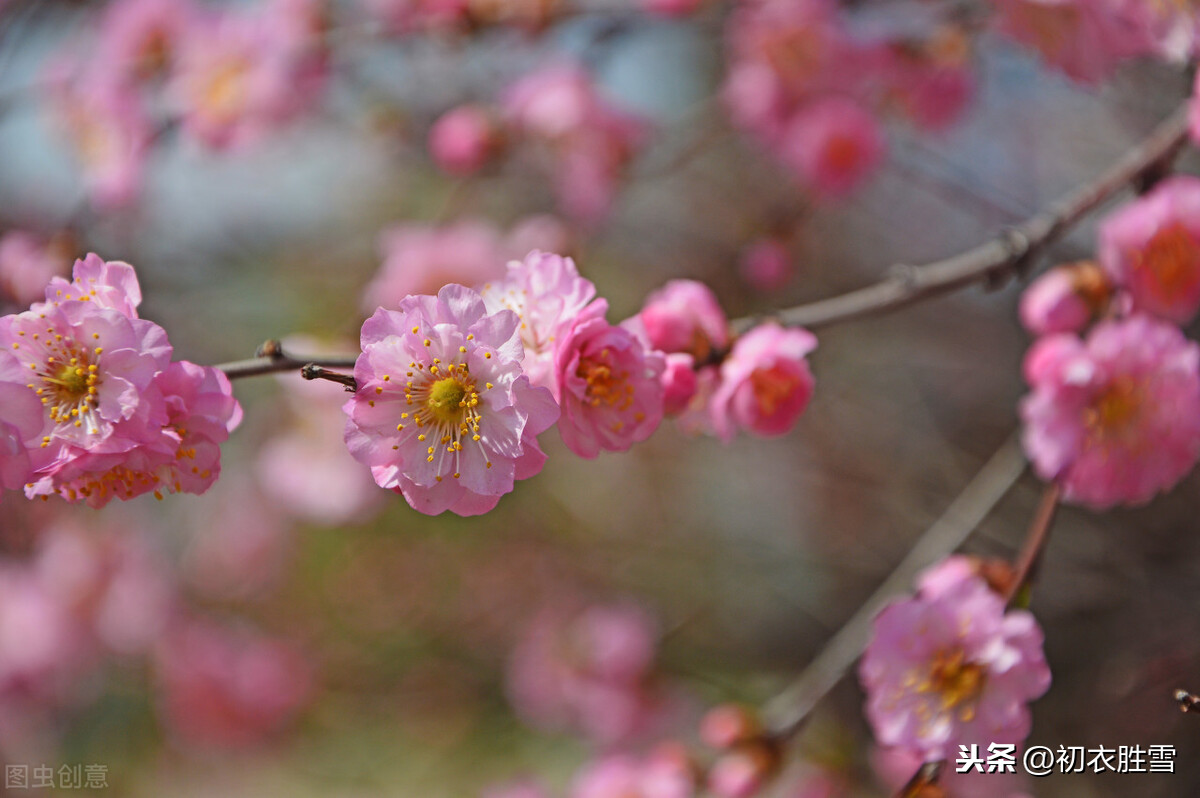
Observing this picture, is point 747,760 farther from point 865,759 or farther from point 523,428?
point 865,759

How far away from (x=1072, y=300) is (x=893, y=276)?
22 centimetres

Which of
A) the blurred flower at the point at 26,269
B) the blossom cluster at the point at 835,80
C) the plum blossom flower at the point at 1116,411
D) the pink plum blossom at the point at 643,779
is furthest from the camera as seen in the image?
the blossom cluster at the point at 835,80

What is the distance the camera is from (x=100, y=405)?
22.0 inches

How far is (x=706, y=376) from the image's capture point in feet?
2.43

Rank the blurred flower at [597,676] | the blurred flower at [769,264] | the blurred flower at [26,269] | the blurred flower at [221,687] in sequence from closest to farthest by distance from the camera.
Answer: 1. the blurred flower at [26,269]
2. the blurred flower at [769,264]
3. the blurred flower at [597,676]
4. the blurred flower at [221,687]

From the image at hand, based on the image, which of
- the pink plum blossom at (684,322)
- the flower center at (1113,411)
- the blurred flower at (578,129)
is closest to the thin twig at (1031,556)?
the flower center at (1113,411)

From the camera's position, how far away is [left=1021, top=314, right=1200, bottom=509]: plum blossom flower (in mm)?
846

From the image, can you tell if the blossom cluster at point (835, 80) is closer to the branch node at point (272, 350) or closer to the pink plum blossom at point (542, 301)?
A: the pink plum blossom at point (542, 301)

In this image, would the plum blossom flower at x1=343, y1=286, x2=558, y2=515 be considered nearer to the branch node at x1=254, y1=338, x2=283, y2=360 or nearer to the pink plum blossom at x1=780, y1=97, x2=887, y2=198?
the branch node at x1=254, y1=338, x2=283, y2=360

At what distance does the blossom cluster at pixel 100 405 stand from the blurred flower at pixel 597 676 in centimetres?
135

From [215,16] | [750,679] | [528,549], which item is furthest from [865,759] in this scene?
[215,16]

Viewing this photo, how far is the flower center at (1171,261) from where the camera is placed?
0.91m

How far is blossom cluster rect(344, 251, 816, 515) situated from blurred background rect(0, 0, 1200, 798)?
0.76 metres

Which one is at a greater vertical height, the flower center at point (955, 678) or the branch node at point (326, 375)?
the branch node at point (326, 375)
